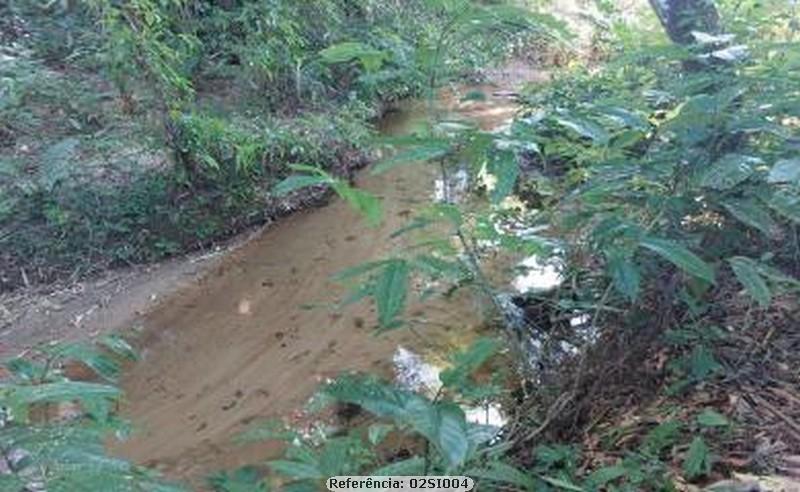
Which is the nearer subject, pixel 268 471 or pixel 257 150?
pixel 268 471

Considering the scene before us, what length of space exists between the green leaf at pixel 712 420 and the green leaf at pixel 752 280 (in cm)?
37

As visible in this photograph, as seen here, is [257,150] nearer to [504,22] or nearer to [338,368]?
[338,368]

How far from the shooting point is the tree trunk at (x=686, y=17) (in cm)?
A: 343

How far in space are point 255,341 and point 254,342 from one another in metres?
0.01

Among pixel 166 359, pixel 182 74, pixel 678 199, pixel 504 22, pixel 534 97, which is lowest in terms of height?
pixel 166 359

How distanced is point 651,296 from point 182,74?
4236 millimetres

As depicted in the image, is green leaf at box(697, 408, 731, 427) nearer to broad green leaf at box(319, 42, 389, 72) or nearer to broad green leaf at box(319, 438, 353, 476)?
broad green leaf at box(319, 438, 353, 476)

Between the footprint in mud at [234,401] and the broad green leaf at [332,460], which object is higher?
the broad green leaf at [332,460]

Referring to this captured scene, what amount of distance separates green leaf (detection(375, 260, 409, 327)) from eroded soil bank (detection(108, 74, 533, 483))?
1515mm

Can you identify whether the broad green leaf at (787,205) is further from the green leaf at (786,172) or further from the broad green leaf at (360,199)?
the broad green leaf at (360,199)

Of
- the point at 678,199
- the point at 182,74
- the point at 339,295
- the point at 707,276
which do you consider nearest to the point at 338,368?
the point at 339,295

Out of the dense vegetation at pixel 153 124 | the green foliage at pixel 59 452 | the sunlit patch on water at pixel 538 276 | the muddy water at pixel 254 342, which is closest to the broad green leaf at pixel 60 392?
the green foliage at pixel 59 452

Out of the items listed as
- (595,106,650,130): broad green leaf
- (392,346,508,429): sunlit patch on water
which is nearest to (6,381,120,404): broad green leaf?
(595,106,650,130): broad green leaf

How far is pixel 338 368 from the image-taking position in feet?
12.9
